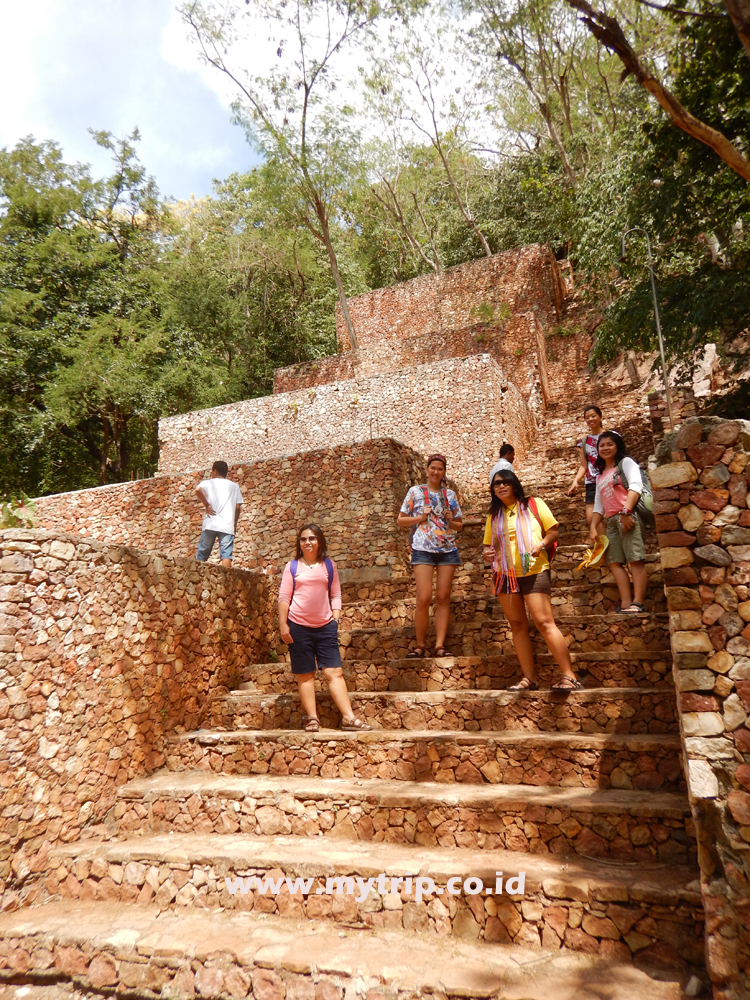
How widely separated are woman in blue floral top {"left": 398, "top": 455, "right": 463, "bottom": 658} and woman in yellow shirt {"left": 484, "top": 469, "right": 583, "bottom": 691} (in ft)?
1.94

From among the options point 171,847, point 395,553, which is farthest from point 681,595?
point 395,553

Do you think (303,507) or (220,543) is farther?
(303,507)

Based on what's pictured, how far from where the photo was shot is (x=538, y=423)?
12656 mm

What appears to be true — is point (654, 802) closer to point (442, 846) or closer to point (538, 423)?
point (442, 846)

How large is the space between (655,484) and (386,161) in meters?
19.9

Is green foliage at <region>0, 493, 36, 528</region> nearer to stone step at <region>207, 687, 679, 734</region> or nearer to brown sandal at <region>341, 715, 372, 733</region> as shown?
stone step at <region>207, 687, 679, 734</region>

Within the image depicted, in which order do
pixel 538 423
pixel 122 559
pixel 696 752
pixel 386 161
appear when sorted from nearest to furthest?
1. pixel 696 752
2. pixel 122 559
3. pixel 538 423
4. pixel 386 161

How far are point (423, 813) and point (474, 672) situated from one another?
1245 millimetres

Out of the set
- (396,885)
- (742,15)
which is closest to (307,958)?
(396,885)

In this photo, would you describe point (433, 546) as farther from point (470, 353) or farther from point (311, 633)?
point (470, 353)

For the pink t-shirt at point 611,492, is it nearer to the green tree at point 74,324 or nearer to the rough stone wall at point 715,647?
the rough stone wall at point 715,647

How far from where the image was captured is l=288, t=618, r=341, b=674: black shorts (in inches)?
176

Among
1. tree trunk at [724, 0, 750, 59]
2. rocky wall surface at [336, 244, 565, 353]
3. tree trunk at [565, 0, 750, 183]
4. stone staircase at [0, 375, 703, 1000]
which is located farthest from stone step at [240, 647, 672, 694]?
rocky wall surface at [336, 244, 565, 353]

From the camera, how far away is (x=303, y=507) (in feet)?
26.1
